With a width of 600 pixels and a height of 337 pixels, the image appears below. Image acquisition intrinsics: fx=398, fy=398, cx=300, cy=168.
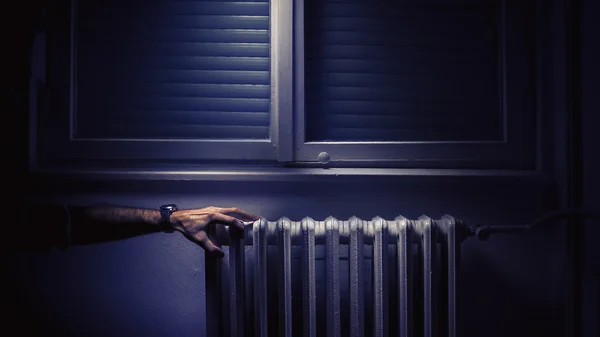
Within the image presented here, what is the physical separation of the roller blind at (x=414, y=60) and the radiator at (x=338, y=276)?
367 millimetres

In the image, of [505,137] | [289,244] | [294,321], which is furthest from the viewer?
[505,137]

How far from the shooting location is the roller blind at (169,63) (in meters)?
1.23

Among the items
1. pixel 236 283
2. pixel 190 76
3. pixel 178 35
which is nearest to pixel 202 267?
pixel 236 283

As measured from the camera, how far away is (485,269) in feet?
3.93

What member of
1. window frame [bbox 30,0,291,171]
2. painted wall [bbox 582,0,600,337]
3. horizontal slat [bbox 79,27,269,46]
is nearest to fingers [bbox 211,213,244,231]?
window frame [bbox 30,0,291,171]

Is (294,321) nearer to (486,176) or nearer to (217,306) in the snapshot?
(217,306)

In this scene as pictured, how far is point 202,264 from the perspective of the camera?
1207mm

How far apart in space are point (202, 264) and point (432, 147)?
0.78 metres

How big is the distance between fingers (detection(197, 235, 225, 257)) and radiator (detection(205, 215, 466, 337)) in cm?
3

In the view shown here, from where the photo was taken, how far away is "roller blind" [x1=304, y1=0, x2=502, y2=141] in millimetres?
1238

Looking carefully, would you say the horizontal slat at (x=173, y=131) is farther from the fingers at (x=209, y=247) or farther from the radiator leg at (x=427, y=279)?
the radiator leg at (x=427, y=279)

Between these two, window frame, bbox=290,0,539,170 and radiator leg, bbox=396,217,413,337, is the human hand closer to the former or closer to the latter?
window frame, bbox=290,0,539,170

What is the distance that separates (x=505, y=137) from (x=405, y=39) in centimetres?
43

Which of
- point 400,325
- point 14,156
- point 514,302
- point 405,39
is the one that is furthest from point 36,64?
point 514,302
